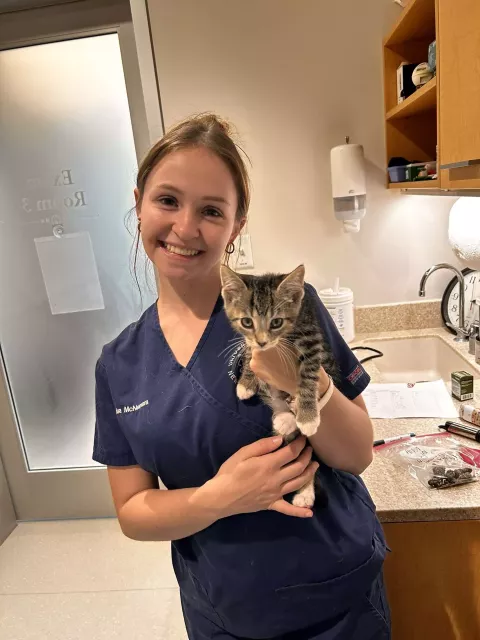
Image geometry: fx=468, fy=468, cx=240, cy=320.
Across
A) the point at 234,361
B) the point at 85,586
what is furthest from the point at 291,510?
the point at 85,586

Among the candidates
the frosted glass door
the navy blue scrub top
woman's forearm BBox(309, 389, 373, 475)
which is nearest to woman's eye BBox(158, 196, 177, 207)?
the navy blue scrub top

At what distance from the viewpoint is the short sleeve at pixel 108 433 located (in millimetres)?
976

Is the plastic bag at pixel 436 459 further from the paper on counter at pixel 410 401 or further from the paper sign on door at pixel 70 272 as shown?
the paper sign on door at pixel 70 272

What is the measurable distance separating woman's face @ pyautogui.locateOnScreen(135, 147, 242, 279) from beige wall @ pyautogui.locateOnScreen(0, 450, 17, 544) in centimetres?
236

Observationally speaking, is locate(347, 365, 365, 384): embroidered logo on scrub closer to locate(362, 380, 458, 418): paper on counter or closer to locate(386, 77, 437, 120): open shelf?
locate(362, 380, 458, 418): paper on counter

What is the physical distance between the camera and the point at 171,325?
3.26 ft

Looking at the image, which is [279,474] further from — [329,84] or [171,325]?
[329,84]

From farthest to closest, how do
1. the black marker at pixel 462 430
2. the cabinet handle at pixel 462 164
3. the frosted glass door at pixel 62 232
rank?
the frosted glass door at pixel 62 232
the black marker at pixel 462 430
the cabinet handle at pixel 462 164

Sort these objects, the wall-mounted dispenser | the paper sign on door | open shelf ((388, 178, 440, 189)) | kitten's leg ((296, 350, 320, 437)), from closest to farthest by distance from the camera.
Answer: kitten's leg ((296, 350, 320, 437)) → open shelf ((388, 178, 440, 189)) → the wall-mounted dispenser → the paper sign on door

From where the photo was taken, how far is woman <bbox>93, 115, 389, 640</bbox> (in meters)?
0.85

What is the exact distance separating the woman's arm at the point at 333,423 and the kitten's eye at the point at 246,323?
0.08 metres

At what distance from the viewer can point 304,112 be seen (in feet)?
6.89

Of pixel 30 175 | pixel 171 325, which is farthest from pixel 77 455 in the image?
pixel 171 325

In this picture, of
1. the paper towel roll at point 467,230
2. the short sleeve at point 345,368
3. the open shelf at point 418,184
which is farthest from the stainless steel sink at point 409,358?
the short sleeve at point 345,368
